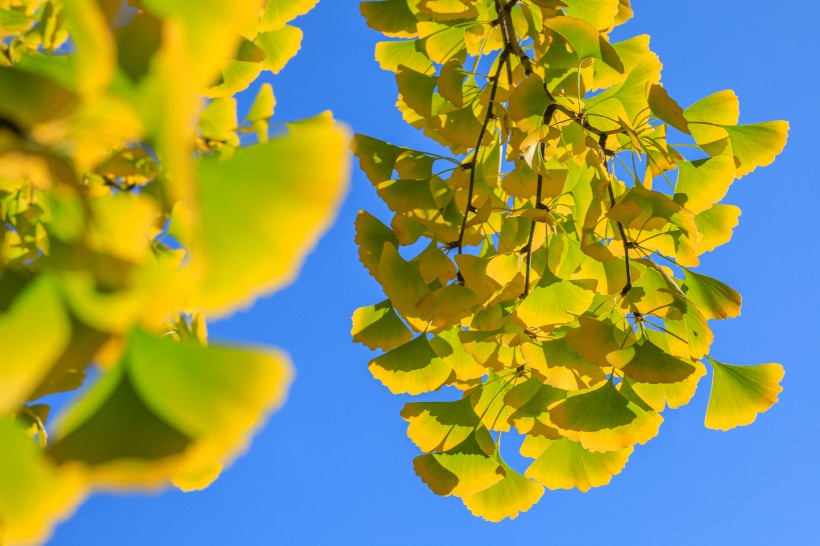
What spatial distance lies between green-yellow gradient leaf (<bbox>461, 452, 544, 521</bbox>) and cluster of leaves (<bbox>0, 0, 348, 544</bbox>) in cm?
92

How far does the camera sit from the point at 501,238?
3.18ft

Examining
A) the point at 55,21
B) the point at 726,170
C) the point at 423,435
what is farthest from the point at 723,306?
the point at 55,21

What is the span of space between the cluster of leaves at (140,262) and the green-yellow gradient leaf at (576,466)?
0.90 metres

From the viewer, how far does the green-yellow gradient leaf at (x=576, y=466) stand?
1038 millimetres

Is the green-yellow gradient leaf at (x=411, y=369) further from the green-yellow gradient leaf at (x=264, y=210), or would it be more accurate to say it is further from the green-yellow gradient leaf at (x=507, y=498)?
the green-yellow gradient leaf at (x=264, y=210)

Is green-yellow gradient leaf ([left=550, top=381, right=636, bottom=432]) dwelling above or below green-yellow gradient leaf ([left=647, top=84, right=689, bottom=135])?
below

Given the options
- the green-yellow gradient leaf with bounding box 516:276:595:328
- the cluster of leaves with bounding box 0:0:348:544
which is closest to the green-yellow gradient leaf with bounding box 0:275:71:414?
the cluster of leaves with bounding box 0:0:348:544

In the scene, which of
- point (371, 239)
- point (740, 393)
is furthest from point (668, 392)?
point (371, 239)

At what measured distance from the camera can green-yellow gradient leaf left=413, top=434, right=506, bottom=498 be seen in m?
0.99

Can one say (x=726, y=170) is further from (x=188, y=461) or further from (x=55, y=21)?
(x=188, y=461)

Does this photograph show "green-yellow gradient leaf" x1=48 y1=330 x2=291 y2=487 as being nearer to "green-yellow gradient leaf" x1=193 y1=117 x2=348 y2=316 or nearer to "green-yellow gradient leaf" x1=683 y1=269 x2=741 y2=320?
"green-yellow gradient leaf" x1=193 y1=117 x2=348 y2=316

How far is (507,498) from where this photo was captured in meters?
1.08

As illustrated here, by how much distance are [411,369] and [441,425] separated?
0.10 m

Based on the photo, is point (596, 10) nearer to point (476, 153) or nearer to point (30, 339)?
point (476, 153)
